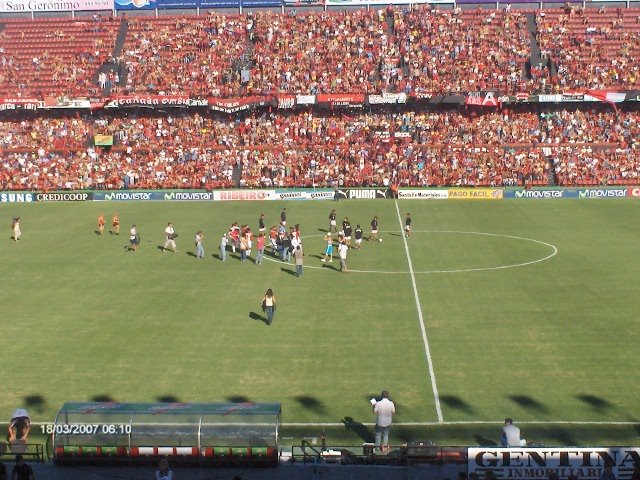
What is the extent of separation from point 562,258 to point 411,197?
1034 inches

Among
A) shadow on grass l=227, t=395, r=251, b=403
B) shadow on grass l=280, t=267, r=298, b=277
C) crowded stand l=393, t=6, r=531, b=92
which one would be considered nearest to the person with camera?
shadow on grass l=280, t=267, r=298, b=277

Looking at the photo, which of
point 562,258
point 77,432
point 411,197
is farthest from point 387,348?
point 411,197

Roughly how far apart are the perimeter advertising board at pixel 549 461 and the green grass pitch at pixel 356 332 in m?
3.61

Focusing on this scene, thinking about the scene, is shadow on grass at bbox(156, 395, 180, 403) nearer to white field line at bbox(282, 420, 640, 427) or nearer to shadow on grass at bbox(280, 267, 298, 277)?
white field line at bbox(282, 420, 640, 427)

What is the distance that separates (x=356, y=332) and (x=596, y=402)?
8.41 meters

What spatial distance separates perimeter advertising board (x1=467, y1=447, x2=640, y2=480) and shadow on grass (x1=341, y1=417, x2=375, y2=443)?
4.25 m

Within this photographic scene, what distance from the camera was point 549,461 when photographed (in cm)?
1456

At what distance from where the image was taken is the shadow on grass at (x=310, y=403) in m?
20.1

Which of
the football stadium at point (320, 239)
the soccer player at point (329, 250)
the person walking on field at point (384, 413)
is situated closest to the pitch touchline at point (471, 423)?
the football stadium at point (320, 239)

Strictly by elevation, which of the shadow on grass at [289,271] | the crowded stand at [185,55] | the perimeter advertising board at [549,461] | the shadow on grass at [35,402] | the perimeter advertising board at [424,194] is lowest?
the perimeter advertising board at [424,194]

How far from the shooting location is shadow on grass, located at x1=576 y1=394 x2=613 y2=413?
64.9 ft

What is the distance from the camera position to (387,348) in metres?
24.4

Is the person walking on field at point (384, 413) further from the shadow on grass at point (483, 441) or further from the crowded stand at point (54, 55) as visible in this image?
the crowded stand at point (54, 55)

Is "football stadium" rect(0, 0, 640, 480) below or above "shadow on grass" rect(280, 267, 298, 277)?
above
